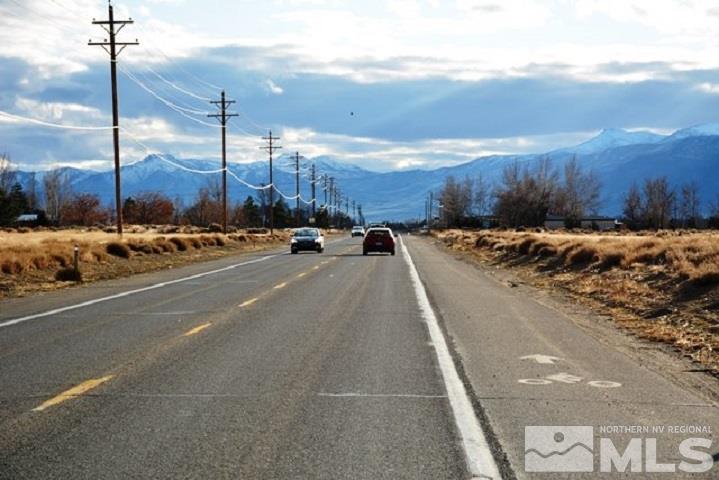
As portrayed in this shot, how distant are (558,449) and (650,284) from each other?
Answer: 635 inches

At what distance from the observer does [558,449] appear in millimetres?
6965

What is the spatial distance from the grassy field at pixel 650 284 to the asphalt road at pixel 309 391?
38.5 inches

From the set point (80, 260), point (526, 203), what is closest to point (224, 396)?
point (80, 260)

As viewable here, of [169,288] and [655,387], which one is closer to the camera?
[655,387]

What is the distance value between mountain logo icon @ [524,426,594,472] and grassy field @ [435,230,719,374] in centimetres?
416

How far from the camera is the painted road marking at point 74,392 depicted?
839cm

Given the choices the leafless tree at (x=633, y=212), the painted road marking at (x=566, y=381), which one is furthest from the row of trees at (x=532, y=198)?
the painted road marking at (x=566, y=381)

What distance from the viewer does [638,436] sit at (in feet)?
24.3

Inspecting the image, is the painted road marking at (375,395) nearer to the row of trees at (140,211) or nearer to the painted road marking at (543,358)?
the painted road marking at (543,358)

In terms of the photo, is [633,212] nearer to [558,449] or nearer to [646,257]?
[646,257]

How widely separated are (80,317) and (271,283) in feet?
31.9

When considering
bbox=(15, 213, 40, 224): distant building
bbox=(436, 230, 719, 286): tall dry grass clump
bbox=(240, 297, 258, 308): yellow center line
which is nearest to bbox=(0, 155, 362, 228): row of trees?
bbox=(15, 213, 40, 224): distant building

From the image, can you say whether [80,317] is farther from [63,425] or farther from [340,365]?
[63,425]

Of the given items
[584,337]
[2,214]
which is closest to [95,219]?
[2,214]
